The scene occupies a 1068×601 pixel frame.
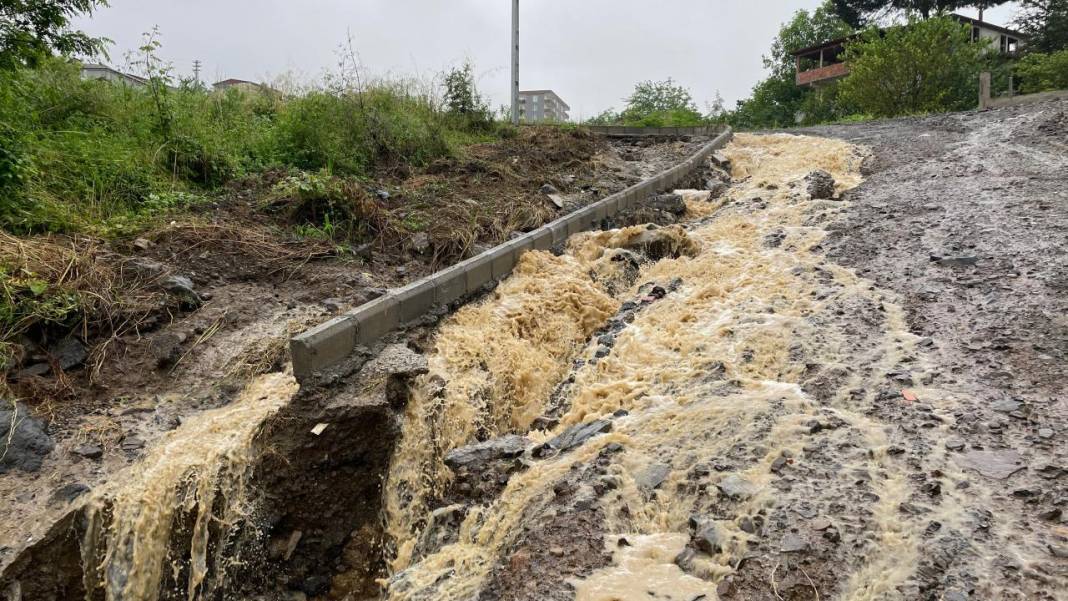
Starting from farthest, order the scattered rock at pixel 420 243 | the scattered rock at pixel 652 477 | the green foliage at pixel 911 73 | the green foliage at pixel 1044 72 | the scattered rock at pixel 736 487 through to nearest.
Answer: the green foliage at pixel 1044 72 → the green foliage at pixel 911 73 → the scattered rock at pixel 420 243 → the scattered rock at pixel 652 477 → the scattered rock at pixel 736 487

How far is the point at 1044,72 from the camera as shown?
22.0m

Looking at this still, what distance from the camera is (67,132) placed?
6207mm

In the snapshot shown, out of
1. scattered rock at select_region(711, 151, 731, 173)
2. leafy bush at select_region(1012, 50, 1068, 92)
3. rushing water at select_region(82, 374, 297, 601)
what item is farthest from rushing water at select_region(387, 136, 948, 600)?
leafy bush at select_region(1012, 50, 1068, 92)

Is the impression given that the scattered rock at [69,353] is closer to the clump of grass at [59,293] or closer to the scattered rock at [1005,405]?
the clump of grass at [59,293]

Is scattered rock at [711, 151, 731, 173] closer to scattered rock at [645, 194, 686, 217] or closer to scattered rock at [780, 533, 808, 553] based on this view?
scattered rock at [645, 194, 686, 217]

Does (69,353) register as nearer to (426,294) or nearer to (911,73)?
(426,294)

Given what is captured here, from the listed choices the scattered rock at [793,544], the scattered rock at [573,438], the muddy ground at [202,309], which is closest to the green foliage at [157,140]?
the muddy ground at [202,309]

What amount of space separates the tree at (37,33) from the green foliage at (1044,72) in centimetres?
2662

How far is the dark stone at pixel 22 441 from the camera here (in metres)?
3.45

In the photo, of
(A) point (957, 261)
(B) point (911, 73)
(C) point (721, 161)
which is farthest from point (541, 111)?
(A) point (957, 261)

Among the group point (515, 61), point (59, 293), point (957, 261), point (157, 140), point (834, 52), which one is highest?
point (834, 52)

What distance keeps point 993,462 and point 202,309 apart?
522cm

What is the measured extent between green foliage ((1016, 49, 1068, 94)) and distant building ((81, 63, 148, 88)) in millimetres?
26225

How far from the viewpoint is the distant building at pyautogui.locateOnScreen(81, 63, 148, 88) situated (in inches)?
309
